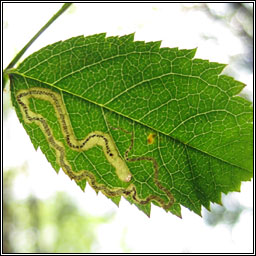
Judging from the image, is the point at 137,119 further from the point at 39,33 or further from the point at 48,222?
the point at 48,222

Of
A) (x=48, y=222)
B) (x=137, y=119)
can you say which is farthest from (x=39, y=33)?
(x=48, y=222)

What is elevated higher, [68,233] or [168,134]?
[168,134]

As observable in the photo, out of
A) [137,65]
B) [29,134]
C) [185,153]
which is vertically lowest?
[185,153]

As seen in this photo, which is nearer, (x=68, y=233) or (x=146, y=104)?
(x=146, y=104)

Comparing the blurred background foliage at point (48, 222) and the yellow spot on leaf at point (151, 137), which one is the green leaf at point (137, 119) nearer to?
the yellow spot on leaf at point (151, 137)

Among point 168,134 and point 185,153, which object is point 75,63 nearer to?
point 168,134

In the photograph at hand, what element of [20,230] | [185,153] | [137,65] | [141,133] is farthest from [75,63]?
[20,230]

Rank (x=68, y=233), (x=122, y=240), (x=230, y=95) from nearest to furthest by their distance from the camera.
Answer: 1. (x=230, y=95)
2. (x=122, y=240)
3. (x=68, y=233)

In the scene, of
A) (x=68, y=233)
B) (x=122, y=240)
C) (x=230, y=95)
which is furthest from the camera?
(x=68, y=233)

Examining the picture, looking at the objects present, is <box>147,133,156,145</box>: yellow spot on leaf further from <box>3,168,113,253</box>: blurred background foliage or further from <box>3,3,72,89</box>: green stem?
<box>3,168,113,253</box>: blurred background foliage
